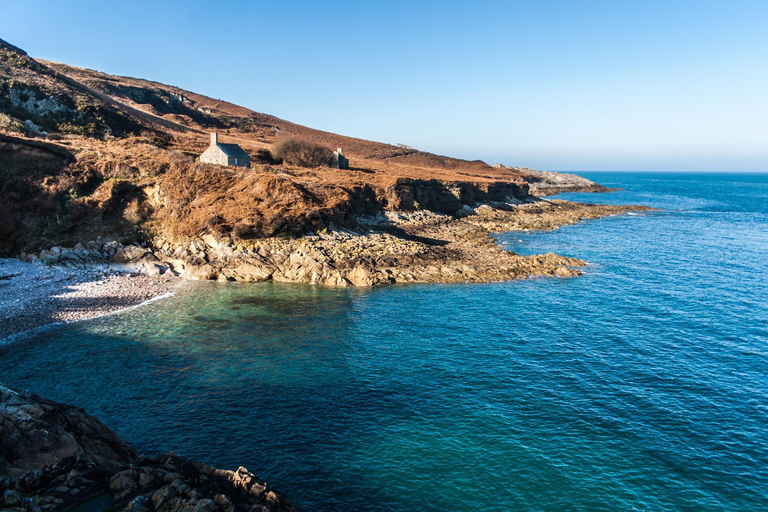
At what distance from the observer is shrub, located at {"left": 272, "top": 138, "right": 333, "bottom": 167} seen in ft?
284

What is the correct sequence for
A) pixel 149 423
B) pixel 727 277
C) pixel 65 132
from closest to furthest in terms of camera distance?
1. pixel 149 423
2. pixel 727 277
3. pixel 65 132

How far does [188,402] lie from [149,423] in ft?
6.95

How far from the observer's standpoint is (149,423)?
20125 millimetres

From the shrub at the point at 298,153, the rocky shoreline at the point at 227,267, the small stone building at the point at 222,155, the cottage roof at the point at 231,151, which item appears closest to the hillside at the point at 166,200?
the rocky shoreline at the point at 227,267

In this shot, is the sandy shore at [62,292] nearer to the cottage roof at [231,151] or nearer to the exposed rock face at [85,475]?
the exposed rock face at [85,475]

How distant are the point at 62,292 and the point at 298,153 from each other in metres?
55.9

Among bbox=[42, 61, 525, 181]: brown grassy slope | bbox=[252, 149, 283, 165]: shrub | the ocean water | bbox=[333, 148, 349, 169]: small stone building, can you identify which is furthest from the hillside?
bbox=[42, 61, 525, 181]: brown grassy slope

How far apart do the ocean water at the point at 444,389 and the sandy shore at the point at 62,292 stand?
2597 millimetres

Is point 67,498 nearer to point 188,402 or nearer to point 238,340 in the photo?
point 188,402

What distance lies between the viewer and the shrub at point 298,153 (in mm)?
86500

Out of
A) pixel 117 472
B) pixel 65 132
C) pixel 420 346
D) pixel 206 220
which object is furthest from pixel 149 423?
pixel 65 132

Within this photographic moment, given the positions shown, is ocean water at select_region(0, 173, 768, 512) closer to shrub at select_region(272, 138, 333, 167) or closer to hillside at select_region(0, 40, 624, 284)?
hillside at select_region(0, 40, 624, 284)

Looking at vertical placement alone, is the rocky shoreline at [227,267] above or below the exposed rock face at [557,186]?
below

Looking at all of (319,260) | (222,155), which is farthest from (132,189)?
(319,260)
